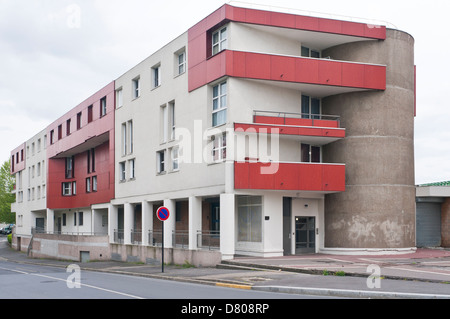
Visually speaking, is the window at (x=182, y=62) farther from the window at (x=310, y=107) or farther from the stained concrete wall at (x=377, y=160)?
the stained concrete wall at (x=377, y=160)

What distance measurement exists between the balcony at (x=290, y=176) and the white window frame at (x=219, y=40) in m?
6.20

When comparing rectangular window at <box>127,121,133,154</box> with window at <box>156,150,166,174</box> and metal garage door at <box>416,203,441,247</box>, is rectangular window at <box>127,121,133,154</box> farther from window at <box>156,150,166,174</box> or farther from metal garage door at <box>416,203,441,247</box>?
metal garage door at <box>416,203,441,247</box>

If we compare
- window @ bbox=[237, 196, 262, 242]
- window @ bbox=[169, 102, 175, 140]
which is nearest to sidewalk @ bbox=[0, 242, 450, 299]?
window @ bbox=[237, 196, 262, 242]

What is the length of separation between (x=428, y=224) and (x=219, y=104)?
15137 millimetres

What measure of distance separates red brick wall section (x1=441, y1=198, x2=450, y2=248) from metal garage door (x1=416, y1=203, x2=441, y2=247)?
0.68ft

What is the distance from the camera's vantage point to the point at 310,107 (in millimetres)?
31188

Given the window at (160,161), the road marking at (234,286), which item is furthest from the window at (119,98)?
the road marking at (234,286)

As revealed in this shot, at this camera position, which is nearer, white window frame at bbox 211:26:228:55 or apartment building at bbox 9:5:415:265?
apartment building at bbox 9:5:415:265

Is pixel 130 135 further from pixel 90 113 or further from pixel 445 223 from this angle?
pixel 445 223

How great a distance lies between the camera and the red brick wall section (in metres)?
34.4

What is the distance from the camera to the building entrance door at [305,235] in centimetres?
2984

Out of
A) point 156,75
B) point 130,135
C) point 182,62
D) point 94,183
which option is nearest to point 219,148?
point 182,62

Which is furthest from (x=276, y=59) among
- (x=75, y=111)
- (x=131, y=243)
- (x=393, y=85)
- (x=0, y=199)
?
(x=0, y=199)

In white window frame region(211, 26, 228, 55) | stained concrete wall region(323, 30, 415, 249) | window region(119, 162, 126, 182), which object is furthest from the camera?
window region(119, 162, 126, 182)
